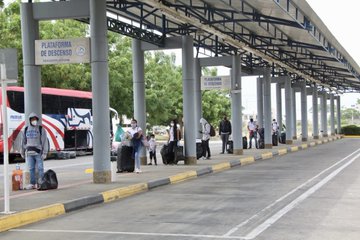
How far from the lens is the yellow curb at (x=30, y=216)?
8.87m

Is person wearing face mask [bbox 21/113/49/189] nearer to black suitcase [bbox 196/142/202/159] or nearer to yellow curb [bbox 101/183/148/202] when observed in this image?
yellow curb [bbox 101/183/148/202]

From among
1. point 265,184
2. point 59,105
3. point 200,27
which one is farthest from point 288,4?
point 59,105

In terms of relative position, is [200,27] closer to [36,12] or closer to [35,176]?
[36,12]

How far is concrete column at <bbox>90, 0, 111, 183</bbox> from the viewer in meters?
14.1

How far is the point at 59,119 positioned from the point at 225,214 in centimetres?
2174

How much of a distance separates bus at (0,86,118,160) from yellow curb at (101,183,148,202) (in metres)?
14.8

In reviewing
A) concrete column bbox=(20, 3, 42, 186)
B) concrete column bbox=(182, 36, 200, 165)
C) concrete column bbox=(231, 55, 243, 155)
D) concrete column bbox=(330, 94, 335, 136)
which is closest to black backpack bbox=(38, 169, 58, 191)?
concrete column bbox=(20, 3, 42, 186)

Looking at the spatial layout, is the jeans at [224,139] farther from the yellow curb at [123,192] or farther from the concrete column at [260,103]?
the yellow curb at [123,192]

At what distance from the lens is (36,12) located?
14.7m

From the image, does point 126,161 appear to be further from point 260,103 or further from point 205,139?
point 260,103

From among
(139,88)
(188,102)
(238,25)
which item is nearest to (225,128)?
(238,25)

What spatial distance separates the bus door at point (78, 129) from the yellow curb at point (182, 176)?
15401mm

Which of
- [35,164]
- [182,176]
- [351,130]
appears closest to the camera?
[35,164]

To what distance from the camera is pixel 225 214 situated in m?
9.63
